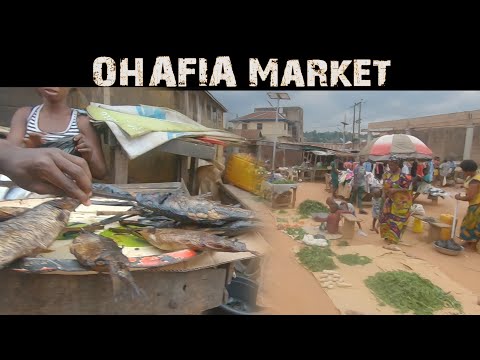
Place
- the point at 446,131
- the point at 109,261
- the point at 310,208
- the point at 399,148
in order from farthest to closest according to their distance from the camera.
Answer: the point at 446,131 → the point at 310,208 → the point at 399,148 → the point at 109,261

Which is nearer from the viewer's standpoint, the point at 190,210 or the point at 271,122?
the point at 190,210

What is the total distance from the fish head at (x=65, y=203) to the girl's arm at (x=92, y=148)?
122 centimetres

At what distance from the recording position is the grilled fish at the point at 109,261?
1.04 m

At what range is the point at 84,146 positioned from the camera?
2707 millimetres

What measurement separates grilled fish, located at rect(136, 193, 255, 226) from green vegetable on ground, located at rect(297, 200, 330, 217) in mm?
4972

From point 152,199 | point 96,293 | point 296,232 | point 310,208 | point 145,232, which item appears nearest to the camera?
point 96,293

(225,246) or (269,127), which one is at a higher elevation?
(269,127)

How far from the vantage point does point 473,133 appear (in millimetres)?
6078

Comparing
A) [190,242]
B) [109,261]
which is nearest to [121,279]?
[109,261]

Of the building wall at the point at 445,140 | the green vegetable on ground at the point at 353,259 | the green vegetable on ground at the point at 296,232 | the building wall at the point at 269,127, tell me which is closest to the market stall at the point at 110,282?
the building wall at the point at 269,127

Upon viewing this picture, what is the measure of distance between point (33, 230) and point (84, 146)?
167 cm

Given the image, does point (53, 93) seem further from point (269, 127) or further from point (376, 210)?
point (376, 210)

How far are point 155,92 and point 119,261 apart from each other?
10.8ft

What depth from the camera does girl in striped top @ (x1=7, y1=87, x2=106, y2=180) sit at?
8.11 ft
